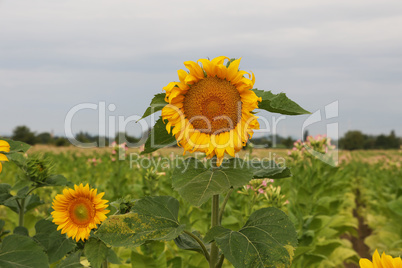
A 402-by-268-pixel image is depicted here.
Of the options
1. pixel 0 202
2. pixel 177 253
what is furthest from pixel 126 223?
pixel 177 253

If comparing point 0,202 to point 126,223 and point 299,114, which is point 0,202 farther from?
point 299,114

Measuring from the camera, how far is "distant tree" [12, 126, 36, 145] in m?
47.6

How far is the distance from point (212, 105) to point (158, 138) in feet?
0.83

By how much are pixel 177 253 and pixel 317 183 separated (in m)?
1.99

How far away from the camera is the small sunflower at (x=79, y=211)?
1.61m

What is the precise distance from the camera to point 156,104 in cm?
139

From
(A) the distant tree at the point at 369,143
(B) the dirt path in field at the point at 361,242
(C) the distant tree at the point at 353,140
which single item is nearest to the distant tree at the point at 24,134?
(B) the dirt path in field at the point at 361,242

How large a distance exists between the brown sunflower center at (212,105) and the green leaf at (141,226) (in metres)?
0.36

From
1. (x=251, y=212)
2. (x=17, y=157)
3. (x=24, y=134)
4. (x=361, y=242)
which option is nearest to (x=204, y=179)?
(x=17, y=157)

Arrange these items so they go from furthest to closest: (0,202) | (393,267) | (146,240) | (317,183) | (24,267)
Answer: (317,183), (0,202), (24,267), (146,240), (393,267)

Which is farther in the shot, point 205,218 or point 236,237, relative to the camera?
point 205,218

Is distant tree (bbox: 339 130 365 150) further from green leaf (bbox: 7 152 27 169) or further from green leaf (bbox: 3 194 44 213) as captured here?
green leaf (bbox: 7 152 27 169)

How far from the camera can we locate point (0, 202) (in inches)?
72.9

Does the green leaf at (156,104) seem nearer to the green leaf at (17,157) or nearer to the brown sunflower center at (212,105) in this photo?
the brown sunflower center at (212,105)
